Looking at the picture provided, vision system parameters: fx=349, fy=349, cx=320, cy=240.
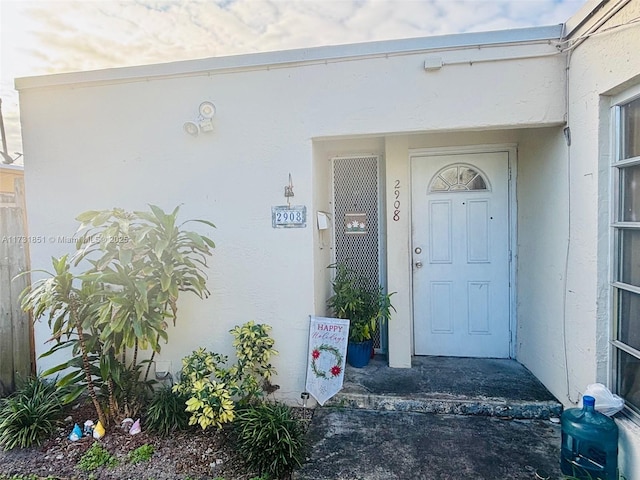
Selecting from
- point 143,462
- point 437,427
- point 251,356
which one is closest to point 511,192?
point 437,427

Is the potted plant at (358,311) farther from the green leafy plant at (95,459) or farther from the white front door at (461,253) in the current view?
the green leafy plant at (95,459)

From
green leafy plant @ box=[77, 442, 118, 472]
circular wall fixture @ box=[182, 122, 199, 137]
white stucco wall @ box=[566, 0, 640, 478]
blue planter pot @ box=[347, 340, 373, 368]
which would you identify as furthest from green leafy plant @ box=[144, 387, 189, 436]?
white stucco wall @ box=[566, 0, 640, 478]

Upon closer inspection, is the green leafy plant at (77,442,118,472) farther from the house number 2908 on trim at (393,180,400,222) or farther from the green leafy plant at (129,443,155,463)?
the house number 2908 on trim at (393,180,400,222)

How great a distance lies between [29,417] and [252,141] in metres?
3.04

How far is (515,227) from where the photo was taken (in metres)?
3.85

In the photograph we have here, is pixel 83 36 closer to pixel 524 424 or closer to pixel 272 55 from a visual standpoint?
pixel 272 55

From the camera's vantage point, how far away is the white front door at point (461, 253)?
12.7ft

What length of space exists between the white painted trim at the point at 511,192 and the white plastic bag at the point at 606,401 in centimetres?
158

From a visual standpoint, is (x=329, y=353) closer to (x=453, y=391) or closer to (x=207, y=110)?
(x=453, y=391)

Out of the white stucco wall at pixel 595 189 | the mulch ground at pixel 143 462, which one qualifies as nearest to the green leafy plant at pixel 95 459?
the mulch ground at pixel 143 462

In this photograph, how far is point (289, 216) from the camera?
3311 mm

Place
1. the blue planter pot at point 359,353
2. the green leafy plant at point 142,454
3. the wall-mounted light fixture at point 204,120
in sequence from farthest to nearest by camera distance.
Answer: the blue planter pot at point 359,353, the wall-mounted light fixture at point 204,120, the green leafy plant at point 142,454

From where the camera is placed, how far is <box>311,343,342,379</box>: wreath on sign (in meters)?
3.22

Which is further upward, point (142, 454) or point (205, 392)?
point (205, 392)
